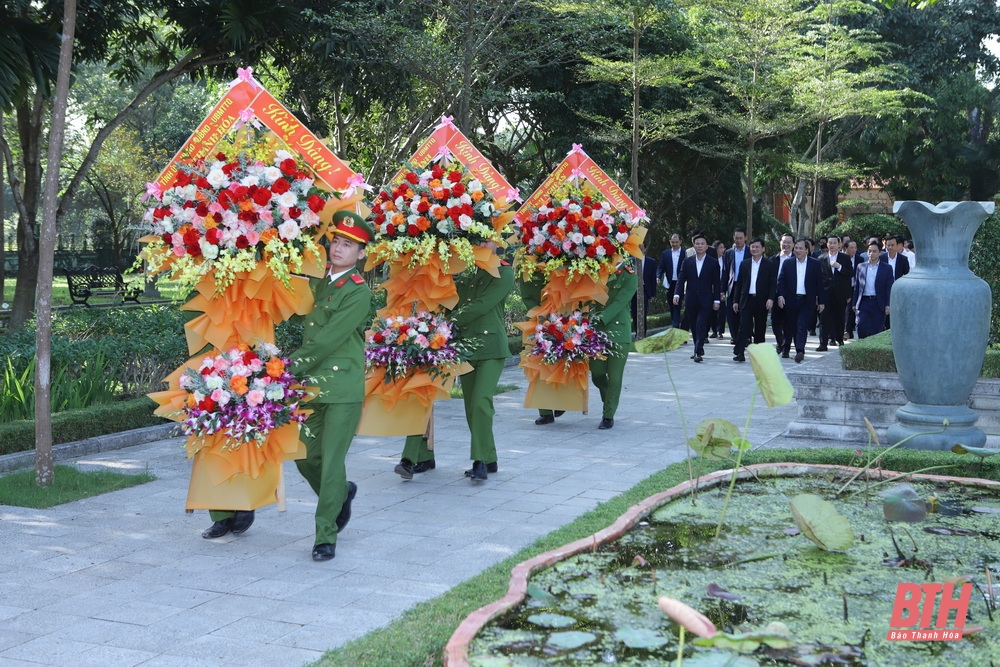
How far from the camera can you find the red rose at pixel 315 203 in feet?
18.5

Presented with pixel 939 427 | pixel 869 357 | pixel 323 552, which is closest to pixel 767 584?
pixel 323 552

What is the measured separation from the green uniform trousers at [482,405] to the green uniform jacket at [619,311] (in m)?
2.17

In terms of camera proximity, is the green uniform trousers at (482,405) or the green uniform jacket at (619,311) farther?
the green uniform jacket at (619,311)

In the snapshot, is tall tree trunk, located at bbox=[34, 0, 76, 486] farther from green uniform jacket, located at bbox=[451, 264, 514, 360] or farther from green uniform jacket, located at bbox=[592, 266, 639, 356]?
green uniform jacket, located at bbox=[592, 266, 639, 356]

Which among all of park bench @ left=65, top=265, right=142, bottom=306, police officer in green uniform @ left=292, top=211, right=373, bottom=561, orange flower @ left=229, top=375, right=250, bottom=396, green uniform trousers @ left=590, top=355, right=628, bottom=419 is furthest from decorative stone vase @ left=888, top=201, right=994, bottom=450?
park bench @ left=65, top=265, right=142, bottom=306

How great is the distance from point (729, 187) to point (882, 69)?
510 cm

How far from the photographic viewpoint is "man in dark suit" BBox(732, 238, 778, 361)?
14703 mm

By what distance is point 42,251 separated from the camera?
7004mm

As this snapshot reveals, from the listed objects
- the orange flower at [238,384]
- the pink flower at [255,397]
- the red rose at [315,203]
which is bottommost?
the pink flower at [255,397]

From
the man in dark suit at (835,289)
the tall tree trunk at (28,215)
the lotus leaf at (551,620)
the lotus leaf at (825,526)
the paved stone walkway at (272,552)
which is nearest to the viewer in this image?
the lotus leaf at (551,620)

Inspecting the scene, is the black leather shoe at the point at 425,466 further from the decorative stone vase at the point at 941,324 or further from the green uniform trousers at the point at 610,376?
the decorative stone vase at the point at 941,324

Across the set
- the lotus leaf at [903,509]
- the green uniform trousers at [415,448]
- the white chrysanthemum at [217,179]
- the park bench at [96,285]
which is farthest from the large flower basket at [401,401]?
the park bench at [96,285]

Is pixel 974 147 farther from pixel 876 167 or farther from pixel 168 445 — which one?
pixel 168 445

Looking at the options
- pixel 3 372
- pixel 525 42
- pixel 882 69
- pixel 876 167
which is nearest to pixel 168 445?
pixel 3 372
